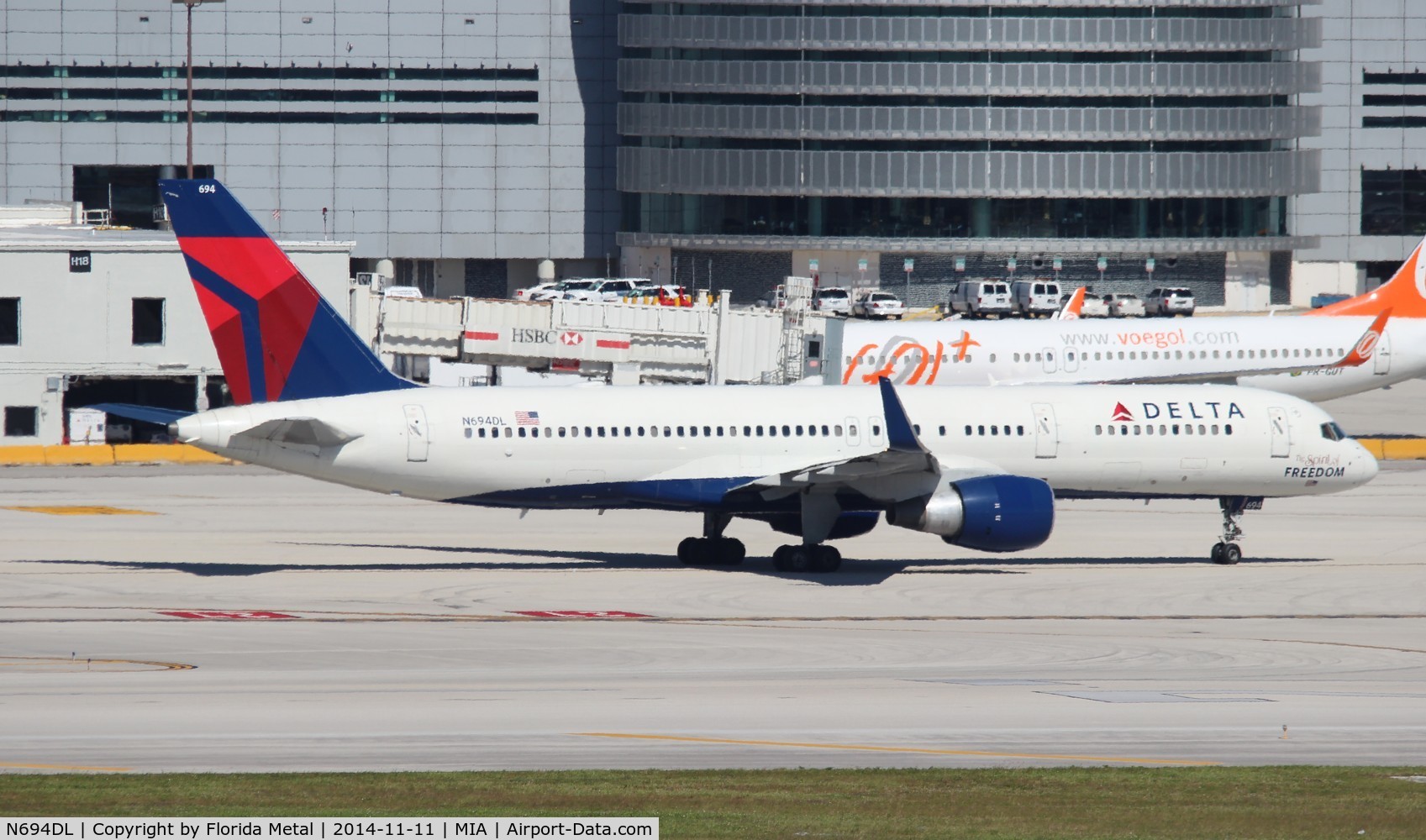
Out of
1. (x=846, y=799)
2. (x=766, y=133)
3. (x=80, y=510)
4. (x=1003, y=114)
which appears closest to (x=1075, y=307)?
(x=80, y=510)

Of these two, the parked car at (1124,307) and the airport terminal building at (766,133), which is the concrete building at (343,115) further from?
the parked car at (1124,307)

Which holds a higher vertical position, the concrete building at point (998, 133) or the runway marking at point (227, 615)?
the concrete building at point (998, 133)

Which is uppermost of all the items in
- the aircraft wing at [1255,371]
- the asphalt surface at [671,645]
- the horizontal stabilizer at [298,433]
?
the aircraft wing at [1255,371]

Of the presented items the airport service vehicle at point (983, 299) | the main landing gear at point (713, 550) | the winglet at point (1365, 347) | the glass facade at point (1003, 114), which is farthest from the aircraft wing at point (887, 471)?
the glass facade at point (1003, 114)

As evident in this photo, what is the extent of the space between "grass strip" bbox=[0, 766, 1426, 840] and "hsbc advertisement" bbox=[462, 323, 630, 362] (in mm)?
44917

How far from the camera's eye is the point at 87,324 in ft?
192

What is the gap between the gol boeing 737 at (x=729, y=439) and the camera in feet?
116

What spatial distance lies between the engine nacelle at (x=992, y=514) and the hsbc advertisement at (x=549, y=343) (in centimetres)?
3019

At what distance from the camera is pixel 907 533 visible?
44.2 metres

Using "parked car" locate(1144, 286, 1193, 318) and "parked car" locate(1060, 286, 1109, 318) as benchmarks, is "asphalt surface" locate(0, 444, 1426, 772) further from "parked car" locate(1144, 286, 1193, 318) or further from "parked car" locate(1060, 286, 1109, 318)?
"parked car" locate(1144, 286, 1193, 318)

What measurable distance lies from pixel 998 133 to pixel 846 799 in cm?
11125

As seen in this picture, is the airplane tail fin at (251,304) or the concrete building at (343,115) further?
the concrete building at (343,115)

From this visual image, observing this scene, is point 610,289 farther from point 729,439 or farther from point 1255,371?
point 729,439

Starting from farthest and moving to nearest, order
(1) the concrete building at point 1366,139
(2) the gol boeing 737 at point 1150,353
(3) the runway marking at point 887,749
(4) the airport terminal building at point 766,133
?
(1) the concrete building at point 1366,139
(4) the airport terminal building at point 766,133
(2) the gol boeing 737 at point 1150,353
(3) the runway marking at point 887,749
